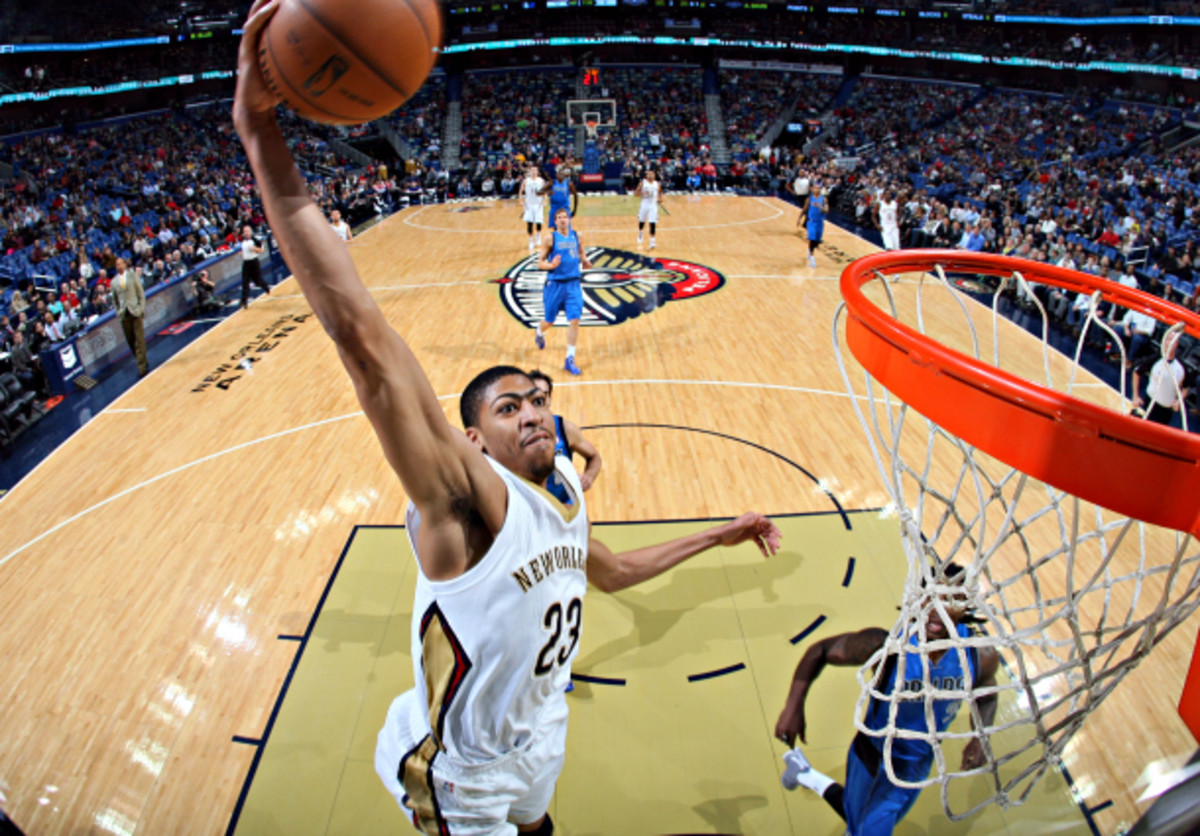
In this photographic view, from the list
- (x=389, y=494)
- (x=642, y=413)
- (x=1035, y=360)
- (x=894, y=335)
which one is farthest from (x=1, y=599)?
(x=1035, y=360)

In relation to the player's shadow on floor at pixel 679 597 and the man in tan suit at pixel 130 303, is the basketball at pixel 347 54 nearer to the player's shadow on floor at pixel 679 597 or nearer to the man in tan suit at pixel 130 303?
the player's shadow on floor at pixel 679 597

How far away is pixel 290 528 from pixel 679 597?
3.26 metres

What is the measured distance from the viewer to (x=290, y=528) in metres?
5.71

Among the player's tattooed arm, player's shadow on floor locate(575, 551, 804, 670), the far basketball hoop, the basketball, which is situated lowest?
player's shadow on floor locate(575, 551, 804, 670)

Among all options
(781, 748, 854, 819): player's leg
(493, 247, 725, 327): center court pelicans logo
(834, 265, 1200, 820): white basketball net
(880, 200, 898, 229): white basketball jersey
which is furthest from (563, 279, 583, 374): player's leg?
(880, 200, 898, 229): white basketball jersey

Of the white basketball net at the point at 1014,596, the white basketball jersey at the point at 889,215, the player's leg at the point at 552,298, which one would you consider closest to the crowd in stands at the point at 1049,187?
the white basketball jersey at the point at 889,215

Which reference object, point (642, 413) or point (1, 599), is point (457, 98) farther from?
point (1, 599)

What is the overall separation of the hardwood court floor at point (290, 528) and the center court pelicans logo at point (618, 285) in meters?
0.25

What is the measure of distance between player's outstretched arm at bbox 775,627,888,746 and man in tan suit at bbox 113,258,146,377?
8.94 metres

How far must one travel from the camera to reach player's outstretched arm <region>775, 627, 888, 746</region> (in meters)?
3.02

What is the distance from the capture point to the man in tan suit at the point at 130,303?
8523mm

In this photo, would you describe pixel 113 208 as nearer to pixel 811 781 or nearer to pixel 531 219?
pixel 531 219

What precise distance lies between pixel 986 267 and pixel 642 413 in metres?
4.61

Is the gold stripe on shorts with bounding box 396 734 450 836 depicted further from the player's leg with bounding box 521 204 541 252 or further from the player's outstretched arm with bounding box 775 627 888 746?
the player's leg with bounding box 521 204 541 252
